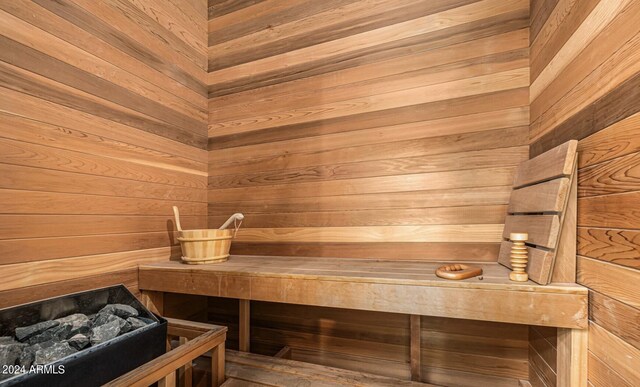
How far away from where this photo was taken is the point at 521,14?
1560 millimetres

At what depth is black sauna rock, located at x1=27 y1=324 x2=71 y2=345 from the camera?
3.48 ft

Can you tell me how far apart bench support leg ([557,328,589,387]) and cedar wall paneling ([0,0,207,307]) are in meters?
2.09

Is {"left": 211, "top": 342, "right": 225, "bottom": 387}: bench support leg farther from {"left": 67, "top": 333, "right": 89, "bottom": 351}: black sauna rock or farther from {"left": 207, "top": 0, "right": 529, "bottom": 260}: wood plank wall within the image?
{"left": 207, "top": 0, "right": 529, "bottom": 260}: wood plank wall

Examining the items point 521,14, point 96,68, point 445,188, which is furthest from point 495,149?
point 96,68

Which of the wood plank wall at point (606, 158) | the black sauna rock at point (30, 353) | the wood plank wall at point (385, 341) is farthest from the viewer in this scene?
the wood plank wall at point (385, 341)

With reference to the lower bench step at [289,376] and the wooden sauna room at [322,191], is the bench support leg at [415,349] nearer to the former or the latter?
the wooden sauna room at [322,191]

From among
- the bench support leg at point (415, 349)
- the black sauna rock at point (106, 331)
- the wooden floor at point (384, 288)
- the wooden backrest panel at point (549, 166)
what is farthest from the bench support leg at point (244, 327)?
the wooden backrest panel at point (549, 166)

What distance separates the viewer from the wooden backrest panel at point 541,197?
1030 mm

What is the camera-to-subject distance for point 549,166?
3.76 ft

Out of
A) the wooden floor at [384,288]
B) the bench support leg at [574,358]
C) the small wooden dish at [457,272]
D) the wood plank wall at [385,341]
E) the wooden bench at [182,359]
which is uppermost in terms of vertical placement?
the small wooden dish at [457,272]

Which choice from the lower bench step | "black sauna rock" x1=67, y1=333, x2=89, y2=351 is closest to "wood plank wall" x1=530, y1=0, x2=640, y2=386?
the lower bench step

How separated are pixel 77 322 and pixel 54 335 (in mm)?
116

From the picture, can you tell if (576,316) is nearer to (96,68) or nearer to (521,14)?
(521,14)

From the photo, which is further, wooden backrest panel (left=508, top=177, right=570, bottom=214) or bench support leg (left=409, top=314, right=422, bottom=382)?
bench support leg (left=409, top=314, right=422, bottom=382)
